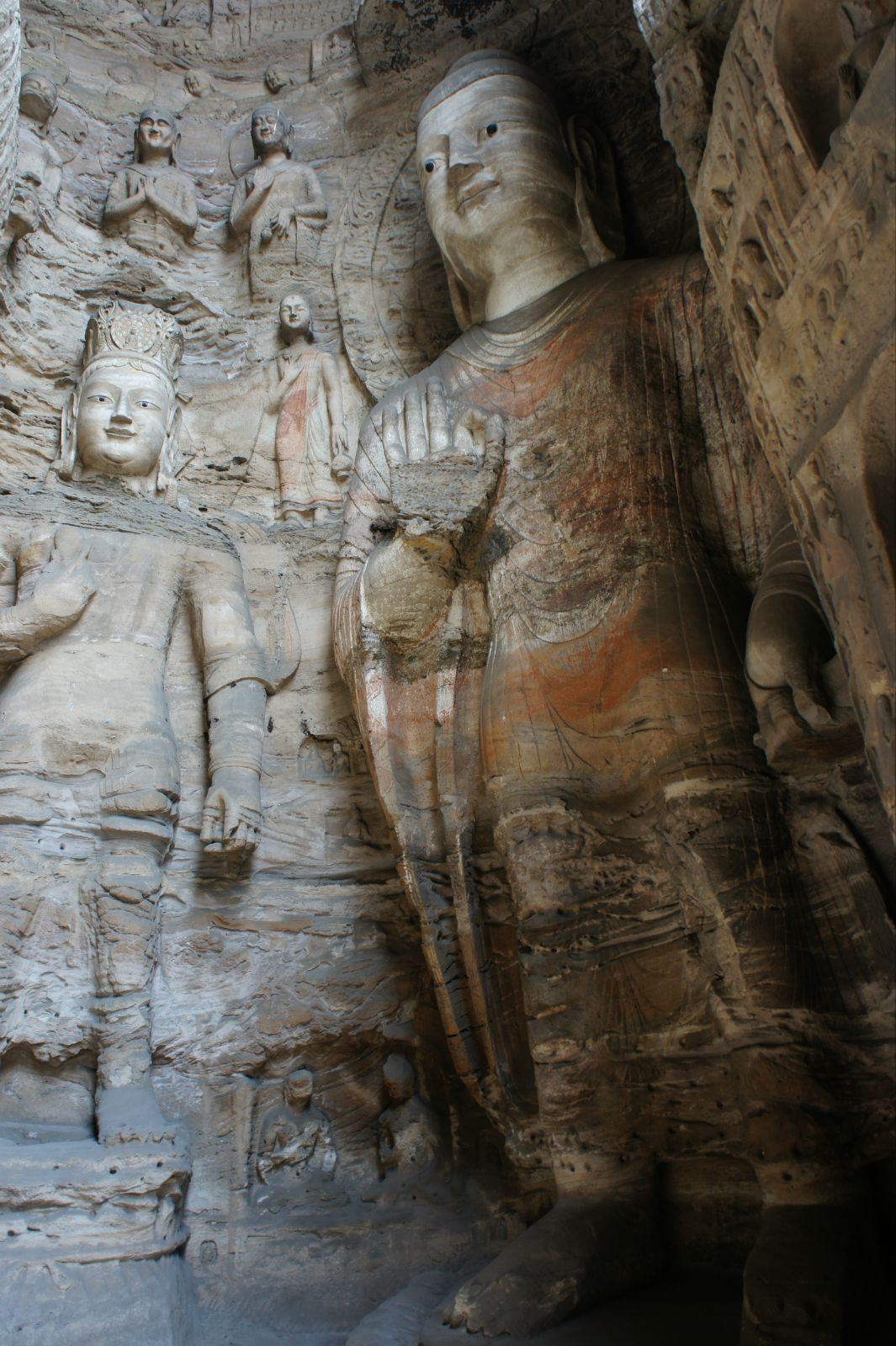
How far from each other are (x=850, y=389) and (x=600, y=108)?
365 cm

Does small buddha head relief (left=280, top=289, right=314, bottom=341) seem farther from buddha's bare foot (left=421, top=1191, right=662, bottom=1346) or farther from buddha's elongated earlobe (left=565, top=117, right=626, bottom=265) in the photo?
buddha's bare foot (left=421, top=1191, right=662, bottom=1346)

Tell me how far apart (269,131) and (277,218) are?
0.57 m

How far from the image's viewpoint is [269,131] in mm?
5727

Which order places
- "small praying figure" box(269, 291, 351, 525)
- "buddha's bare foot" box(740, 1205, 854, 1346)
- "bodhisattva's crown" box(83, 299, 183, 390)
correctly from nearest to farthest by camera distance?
"buddha's bare foot" box(740, 1205, 854, 1346) < "bodhisattva's crown" box(83, 299, 183, 390) < "small praying figure" box(269, 291, 351, 525)

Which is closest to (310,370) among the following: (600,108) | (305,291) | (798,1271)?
(305,291)

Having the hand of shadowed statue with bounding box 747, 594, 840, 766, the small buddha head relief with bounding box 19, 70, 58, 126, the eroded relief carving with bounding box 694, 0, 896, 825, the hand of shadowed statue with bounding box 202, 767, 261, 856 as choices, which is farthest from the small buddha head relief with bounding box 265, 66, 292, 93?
the hand of shadowed statue with bounding box 747, 594, 840, 766

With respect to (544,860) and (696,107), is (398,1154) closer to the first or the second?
(544,860)

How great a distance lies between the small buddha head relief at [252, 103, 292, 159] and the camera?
5734 mm

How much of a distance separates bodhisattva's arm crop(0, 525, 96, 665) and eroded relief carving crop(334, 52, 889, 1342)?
1.04 m

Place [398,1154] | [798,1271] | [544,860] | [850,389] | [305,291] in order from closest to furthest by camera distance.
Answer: [850,389] < [798,1271] < [544,860] < [398,1154] < [305,291]

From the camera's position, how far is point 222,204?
A: 587 centimetres

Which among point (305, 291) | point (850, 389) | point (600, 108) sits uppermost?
point (600, 108)

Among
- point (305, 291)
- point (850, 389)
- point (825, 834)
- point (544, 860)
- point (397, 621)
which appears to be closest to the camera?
point (850, 389)

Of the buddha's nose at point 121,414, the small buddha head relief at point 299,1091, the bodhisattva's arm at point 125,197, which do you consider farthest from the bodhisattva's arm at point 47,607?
the bodhisattva's arm at point 125,197
